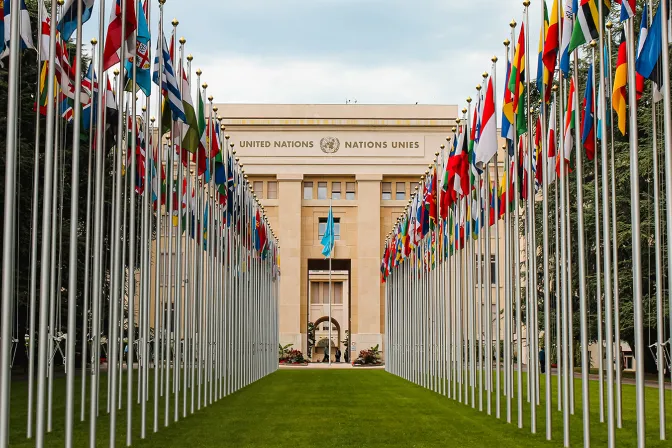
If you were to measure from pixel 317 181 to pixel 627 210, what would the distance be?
41571mm

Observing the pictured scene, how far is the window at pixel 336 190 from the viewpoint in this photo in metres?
78.5

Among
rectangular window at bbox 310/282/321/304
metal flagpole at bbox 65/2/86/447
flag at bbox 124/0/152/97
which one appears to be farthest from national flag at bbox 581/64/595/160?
rectangular window at bbox 310/282/321/304

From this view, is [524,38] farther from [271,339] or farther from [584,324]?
[271,339]

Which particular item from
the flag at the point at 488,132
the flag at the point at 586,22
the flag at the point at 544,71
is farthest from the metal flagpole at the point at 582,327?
the flag at the point at 488,132

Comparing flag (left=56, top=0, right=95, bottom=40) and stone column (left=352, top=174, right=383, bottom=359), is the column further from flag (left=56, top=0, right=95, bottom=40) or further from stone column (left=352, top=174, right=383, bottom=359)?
flag (left=56, top=0, right=95, bottom=40)

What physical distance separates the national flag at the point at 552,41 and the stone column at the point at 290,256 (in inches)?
2266

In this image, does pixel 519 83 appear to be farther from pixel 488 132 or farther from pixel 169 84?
pixel 169 84

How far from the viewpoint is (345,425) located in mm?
20578

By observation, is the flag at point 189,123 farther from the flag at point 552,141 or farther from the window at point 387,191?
the window at point 387,191

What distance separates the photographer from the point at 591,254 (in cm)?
4188

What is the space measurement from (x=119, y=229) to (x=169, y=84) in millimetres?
4716

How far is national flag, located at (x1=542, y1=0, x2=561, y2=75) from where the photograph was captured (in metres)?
16.9

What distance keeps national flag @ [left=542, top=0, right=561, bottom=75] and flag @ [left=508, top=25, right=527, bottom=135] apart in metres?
1.29

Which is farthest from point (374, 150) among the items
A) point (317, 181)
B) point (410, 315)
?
point (410, 315)
